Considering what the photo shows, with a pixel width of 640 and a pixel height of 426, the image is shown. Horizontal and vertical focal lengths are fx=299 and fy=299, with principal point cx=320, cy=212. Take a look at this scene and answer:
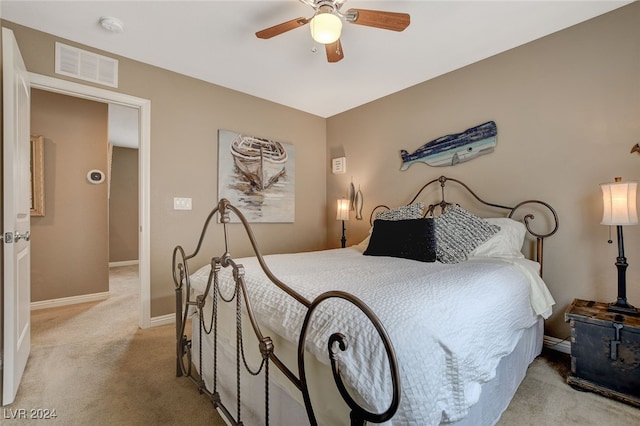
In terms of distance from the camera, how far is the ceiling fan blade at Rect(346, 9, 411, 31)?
67.9 inches

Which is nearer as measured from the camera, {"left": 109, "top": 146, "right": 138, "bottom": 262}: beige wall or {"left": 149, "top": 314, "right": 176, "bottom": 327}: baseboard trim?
{"left": 149, "top": 314, "right": 176, "bottom": 327}: baseboard trim

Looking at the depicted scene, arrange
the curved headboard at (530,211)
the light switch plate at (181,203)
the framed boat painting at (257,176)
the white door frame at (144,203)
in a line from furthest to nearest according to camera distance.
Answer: the framed boat painting at (257,176)
the light switch plate at (181,203)
the white door frame at (144,203)
the curved headboard at (530,211)

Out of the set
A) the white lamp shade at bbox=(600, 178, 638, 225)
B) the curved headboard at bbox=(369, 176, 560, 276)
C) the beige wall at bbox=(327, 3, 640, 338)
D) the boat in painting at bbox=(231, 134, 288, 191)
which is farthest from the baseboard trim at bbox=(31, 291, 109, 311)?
the white lamp shade at bbox=(600, 178, 638, 225)

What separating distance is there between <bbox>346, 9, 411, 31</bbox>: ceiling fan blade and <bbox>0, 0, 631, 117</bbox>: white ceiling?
351mm

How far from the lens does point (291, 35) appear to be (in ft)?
7.88

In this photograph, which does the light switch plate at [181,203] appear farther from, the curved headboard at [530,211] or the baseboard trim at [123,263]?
the baseboard trim at [123,263]

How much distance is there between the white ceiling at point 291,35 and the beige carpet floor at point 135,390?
97.1 inches

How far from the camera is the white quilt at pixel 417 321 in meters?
0.88

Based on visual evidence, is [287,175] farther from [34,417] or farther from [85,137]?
[34,417]

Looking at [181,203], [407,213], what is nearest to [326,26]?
[407,213]

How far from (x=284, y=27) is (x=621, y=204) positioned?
2.34m

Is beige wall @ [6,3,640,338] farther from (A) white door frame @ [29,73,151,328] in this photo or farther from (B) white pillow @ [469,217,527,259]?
(B) white pillow @ [469,217,527,259]

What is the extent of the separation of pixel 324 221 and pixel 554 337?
276 cm

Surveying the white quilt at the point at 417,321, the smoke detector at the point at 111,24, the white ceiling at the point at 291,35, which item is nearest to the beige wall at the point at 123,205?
the white ceiling at the point at 291,35
